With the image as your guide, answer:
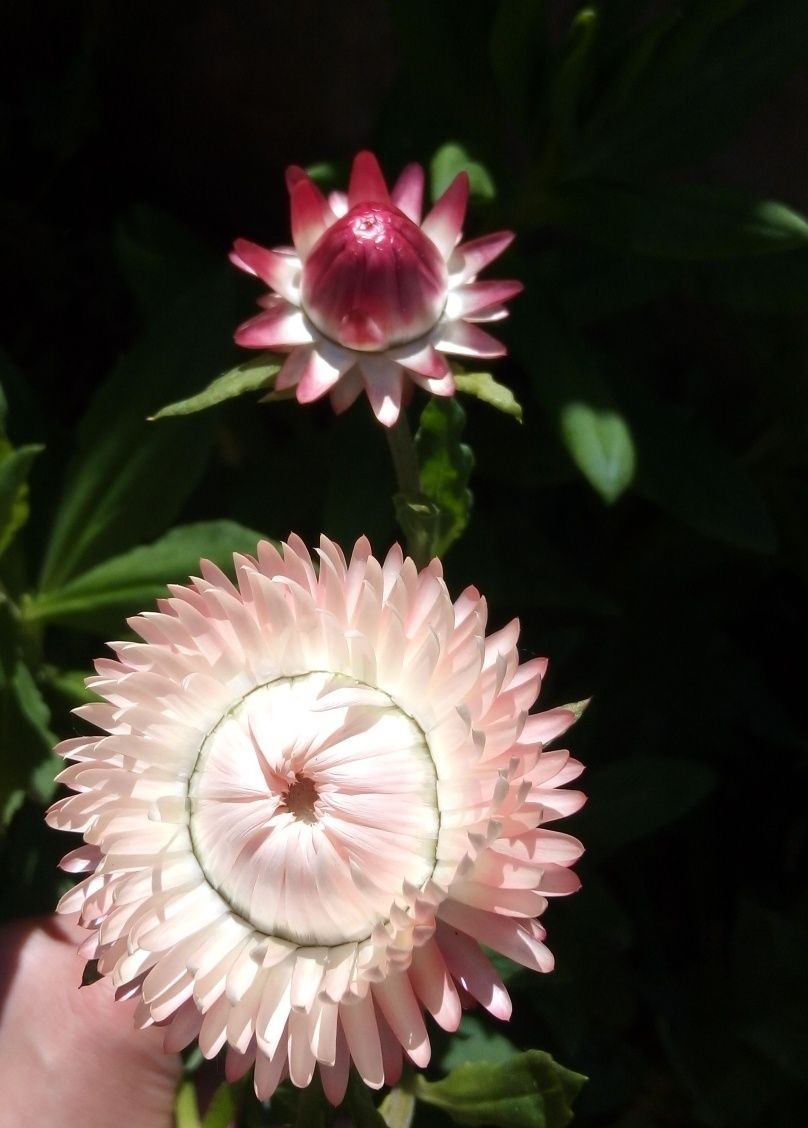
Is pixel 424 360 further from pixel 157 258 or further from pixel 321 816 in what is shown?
pixel 157 258

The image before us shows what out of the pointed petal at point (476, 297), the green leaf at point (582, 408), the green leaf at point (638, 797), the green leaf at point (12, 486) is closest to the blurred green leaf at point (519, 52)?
the green leaf at point (582, 408)

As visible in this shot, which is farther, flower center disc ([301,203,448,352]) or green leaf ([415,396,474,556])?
green leaf ([415,396,474,556])

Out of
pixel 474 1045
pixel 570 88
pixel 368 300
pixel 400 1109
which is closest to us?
pixel 368 300

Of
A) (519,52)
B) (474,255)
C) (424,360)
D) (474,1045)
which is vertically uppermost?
(519,52)

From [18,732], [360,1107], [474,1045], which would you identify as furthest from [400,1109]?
[18,732]

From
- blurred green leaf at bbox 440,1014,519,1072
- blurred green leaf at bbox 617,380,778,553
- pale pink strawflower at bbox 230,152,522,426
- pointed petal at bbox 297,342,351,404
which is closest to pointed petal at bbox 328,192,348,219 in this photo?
pale pink strawflower at bbox 230,152,522,426

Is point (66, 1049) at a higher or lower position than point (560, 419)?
lower

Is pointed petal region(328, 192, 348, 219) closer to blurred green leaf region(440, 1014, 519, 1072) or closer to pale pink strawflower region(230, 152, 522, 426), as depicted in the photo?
pale pink strawflower region(230, 152, 522, 426)

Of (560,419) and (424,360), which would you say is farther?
(560,419)
